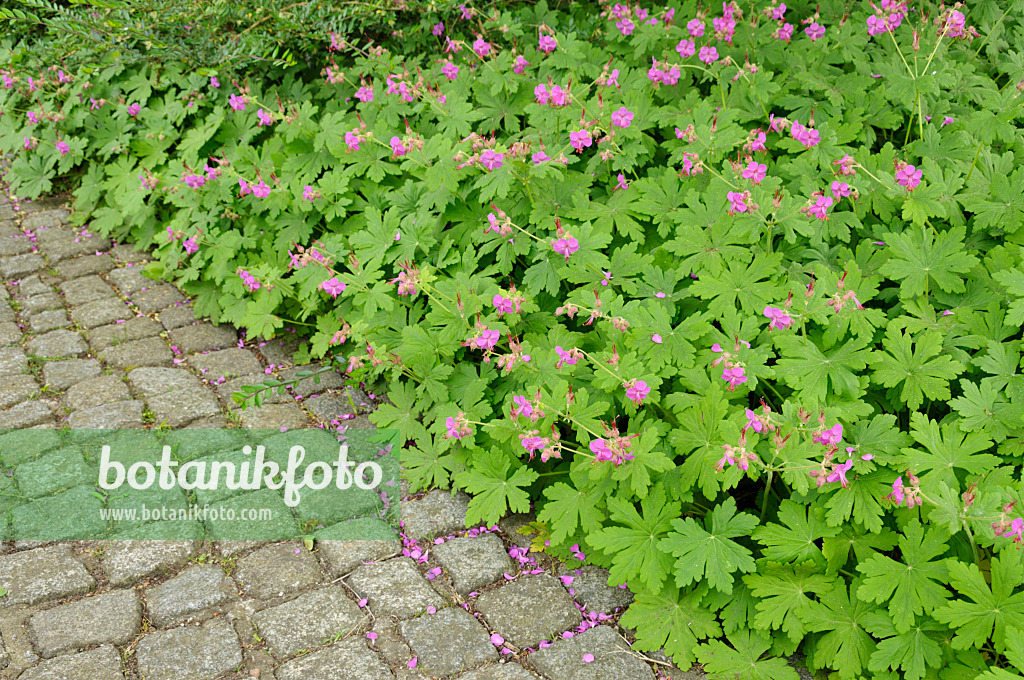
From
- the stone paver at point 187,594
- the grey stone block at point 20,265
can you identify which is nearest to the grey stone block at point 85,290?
the grey stone block at point 20,265

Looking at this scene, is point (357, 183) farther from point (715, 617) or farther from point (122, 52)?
point (715, 617)

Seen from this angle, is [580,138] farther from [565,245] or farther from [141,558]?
[141,558]

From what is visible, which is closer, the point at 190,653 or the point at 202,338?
the point at 190,653

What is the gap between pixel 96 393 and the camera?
3430mm

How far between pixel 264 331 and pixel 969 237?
9.64 ft

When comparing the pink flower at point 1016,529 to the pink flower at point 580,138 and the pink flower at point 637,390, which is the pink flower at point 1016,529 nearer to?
the pink flower at point 637,390

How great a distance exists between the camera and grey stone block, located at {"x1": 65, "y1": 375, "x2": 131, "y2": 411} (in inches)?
133

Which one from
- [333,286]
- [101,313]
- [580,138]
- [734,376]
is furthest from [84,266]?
[734,376]

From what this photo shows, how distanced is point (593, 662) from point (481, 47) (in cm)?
276

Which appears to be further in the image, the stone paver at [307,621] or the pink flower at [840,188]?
the pink flower at [840,188]

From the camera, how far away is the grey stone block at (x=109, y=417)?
324 centimetres

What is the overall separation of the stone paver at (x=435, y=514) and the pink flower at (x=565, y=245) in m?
0.98

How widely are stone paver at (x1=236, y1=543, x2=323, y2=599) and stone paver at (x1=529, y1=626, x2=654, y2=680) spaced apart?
800 millimetres

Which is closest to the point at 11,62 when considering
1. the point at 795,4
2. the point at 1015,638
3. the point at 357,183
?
the point at 357,183
